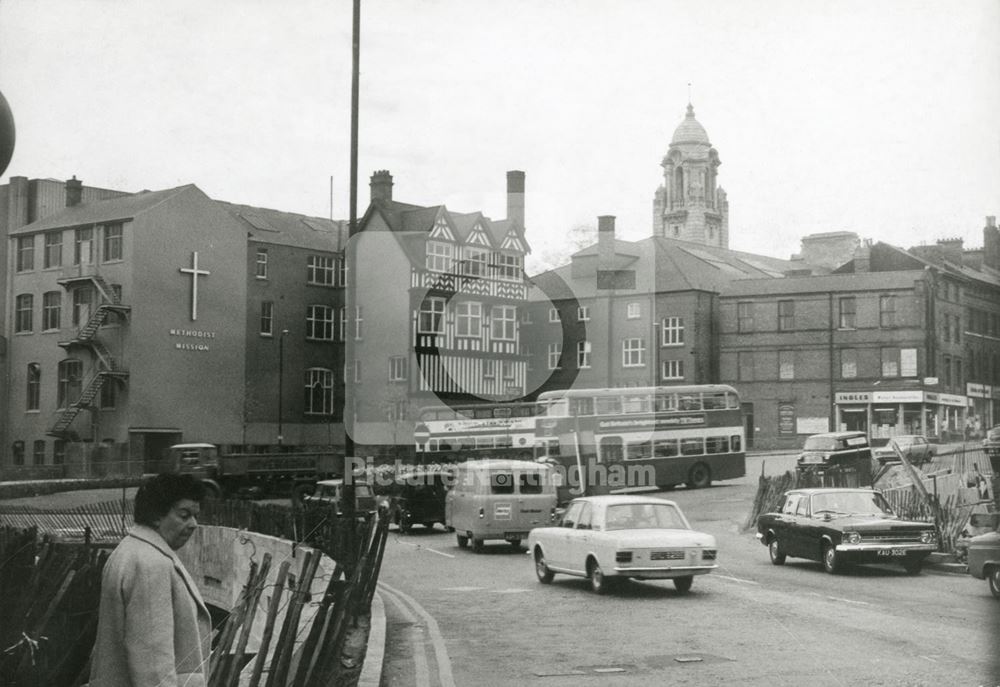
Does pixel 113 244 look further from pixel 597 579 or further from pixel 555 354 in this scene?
pixel 597 579

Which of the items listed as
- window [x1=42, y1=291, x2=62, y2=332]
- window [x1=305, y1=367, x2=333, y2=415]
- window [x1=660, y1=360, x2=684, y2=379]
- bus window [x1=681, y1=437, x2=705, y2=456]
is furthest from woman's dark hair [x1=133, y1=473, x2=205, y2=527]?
window [x1=660, y1=360, x2=684, y2=379]

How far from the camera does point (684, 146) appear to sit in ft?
162

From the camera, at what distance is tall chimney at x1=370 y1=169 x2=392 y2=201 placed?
41.4 metres

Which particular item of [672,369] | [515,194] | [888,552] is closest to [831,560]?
[888,552]

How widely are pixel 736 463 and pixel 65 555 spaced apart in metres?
27.1

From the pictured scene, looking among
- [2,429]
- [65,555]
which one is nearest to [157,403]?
[2,429]

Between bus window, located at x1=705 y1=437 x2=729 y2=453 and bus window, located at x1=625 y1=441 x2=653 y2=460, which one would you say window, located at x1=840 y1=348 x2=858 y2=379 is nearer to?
bus window, located at x1=705 y1=437 x2=729 y2=453

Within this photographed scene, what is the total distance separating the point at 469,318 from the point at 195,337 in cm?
807

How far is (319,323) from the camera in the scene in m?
33.5

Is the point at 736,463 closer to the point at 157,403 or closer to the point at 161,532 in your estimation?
the point at 157,403

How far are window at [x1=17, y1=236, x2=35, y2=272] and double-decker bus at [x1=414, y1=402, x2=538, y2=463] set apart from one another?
13.0 metres

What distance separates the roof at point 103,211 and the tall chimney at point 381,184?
11.0m

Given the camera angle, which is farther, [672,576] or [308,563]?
[672,576]

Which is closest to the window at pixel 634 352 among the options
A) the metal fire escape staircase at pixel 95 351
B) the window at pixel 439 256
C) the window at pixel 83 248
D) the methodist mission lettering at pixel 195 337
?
the window at pixel 439 256
